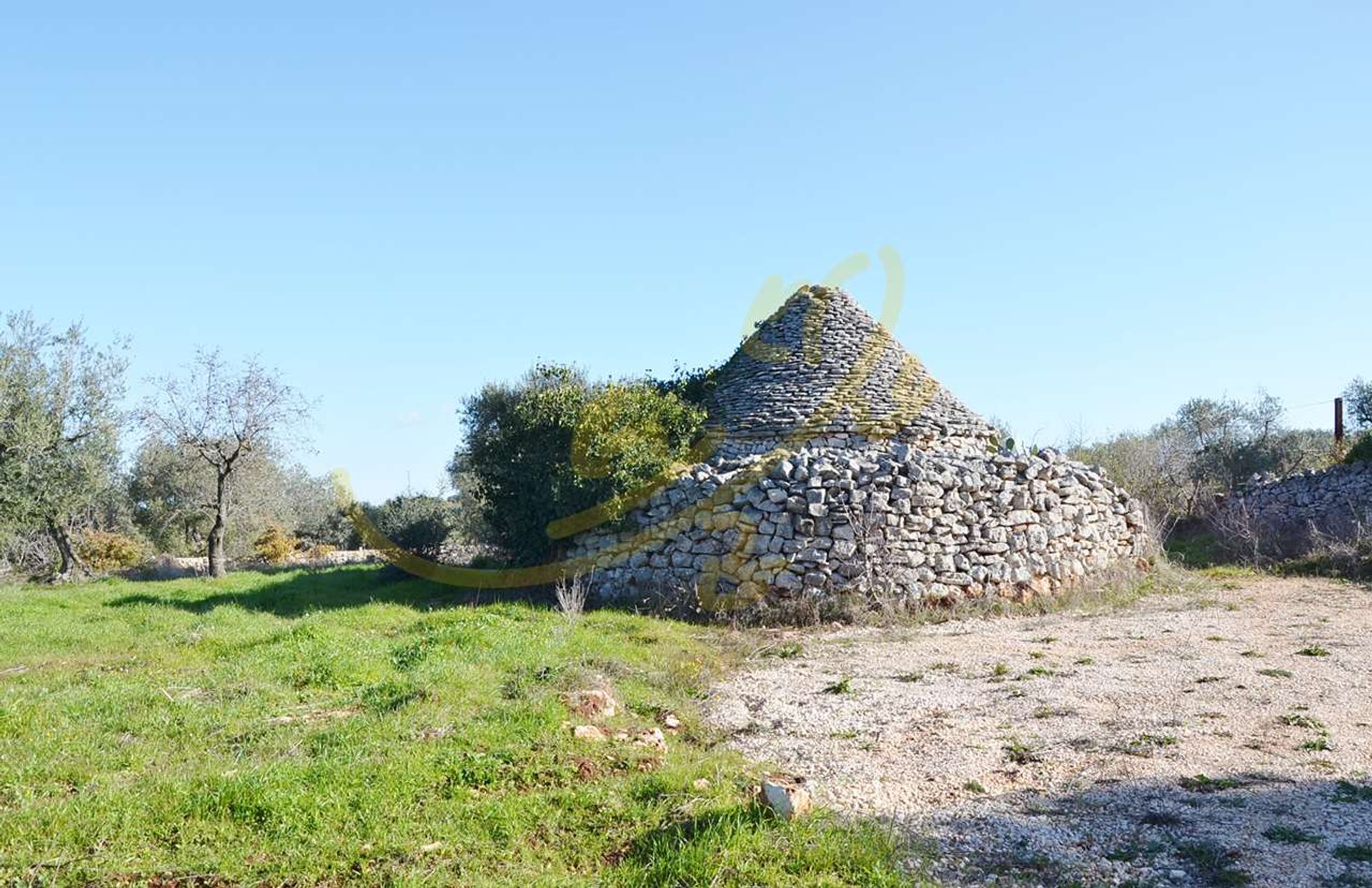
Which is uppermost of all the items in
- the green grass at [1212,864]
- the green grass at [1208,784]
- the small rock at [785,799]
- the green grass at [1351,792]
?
the small rock at [785,799]

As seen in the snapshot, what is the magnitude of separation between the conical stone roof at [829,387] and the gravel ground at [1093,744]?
234 inches

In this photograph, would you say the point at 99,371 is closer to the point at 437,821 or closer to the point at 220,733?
the point at 220,733

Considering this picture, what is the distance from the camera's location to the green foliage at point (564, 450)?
1227cm

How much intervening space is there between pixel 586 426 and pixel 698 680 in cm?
591

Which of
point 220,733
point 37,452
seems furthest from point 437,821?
point 37,452

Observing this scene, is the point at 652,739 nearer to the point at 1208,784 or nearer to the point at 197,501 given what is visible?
the point at 1208,784

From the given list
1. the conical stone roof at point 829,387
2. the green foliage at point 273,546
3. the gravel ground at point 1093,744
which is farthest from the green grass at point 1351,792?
the green foliage at point 273,546

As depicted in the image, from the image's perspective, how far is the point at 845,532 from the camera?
35.4ft

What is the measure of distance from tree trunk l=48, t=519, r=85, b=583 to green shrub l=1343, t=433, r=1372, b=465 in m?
28.6

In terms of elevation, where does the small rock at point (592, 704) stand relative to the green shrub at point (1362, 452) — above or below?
below

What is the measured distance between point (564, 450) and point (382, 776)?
8527 mm

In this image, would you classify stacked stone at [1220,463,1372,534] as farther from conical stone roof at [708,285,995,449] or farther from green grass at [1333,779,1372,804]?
green grass at [1333,779,1372,804]

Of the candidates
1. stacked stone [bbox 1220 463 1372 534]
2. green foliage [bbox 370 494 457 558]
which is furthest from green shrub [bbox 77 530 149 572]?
stacked stone [bbox 1220 463 1372 534]

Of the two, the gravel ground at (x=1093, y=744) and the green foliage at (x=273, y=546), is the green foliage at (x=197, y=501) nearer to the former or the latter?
the green foliage at (x=273, y=546)
